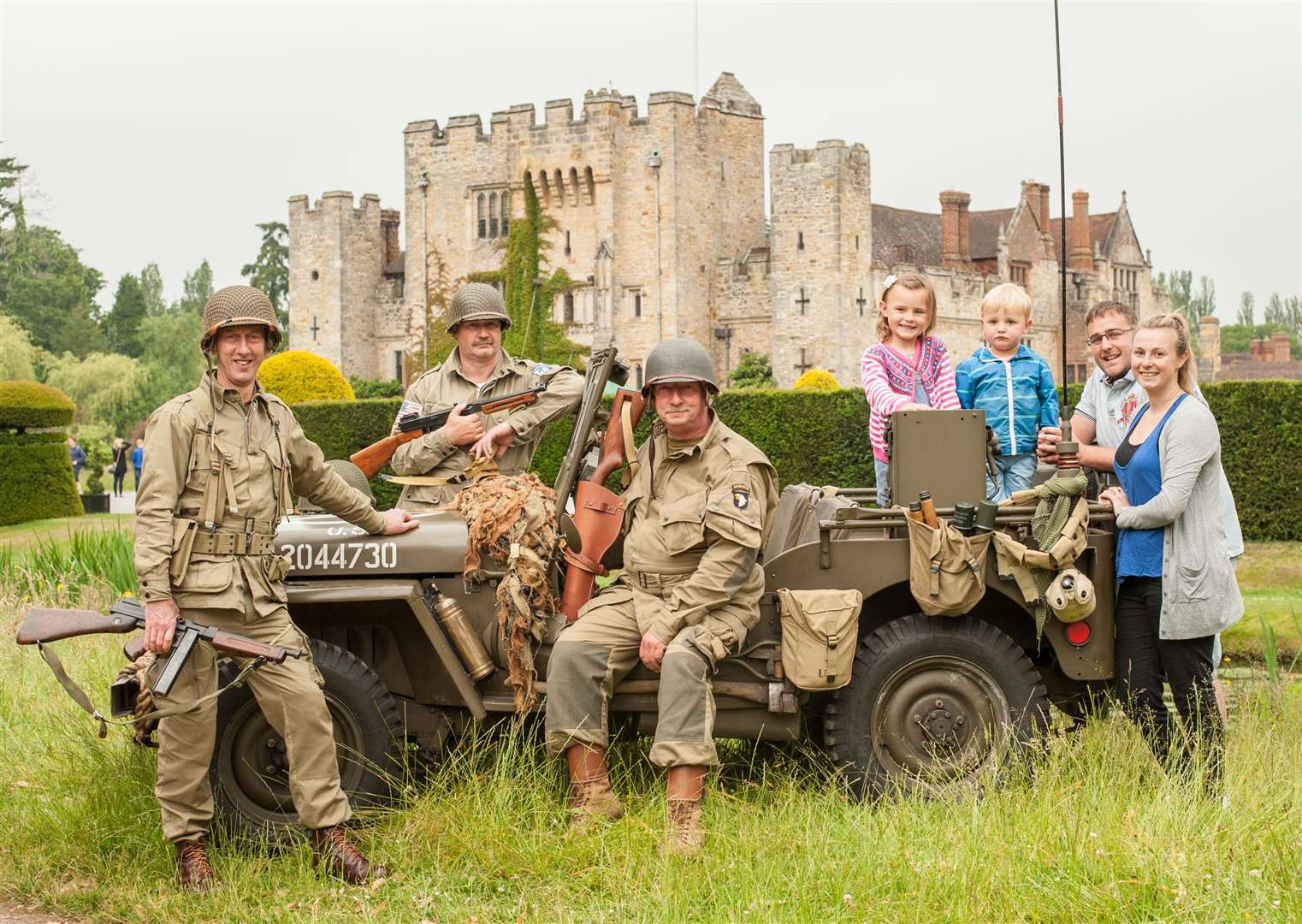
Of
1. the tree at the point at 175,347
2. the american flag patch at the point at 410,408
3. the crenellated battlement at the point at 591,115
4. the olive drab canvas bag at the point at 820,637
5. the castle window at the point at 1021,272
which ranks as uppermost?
the crenellated battlement at the point at 591,115

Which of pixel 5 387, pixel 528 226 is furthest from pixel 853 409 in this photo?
pixel 528 226

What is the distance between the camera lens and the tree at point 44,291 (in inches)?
3300

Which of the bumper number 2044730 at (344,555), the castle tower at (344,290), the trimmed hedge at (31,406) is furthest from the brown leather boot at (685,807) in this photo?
the castle tower at (344,290)

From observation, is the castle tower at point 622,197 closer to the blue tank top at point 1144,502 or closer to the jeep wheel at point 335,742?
the blue tank top at point 1144,502

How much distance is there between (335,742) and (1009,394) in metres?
3.13

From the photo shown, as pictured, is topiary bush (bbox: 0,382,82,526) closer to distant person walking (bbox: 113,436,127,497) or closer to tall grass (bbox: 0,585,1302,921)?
distant person walking (bbox: 113,436,127,497)

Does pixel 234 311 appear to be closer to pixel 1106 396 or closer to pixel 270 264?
pixel 1106 396

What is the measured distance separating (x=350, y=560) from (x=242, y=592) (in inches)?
24.7

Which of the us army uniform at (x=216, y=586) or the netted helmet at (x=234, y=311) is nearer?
the us army uniform at (x=216, y=586)

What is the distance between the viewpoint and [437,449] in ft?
22.1

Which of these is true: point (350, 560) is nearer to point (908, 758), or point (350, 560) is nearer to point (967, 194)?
point (908, 758)

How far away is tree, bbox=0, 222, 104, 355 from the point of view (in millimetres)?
83812

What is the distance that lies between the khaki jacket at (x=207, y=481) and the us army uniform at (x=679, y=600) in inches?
43.4

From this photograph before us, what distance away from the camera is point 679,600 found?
5.70 metres
